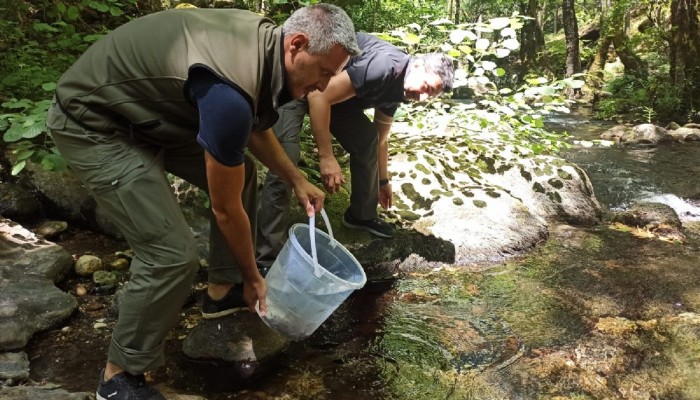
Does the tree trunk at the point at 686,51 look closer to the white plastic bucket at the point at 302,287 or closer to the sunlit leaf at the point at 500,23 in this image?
the sunlit leaf at the point at 500,23

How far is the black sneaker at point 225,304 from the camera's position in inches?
109

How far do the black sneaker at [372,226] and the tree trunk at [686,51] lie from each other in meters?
12.2

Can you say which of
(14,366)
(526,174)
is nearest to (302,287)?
(14,366)

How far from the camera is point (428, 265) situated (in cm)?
400

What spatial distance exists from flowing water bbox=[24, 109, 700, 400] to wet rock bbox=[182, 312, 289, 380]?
83mm

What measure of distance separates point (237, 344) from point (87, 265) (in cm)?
141

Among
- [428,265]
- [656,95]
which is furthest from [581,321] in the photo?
[656,95]

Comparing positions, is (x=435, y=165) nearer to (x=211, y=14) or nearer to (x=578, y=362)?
(x=578, y=362)

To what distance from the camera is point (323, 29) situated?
179 centimetres

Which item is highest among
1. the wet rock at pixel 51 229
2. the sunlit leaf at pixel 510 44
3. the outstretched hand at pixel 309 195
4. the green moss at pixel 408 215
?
the sunlit leaf at pixel 510 44

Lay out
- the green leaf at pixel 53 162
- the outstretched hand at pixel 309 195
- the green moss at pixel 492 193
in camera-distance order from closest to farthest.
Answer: the outstretched hand at pixel 309 195, the green leaf at pixel 53 162, the green moss at pixel 492 193

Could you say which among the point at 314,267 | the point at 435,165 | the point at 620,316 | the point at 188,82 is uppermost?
the point at 188,82

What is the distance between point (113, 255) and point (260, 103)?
2.32 metres

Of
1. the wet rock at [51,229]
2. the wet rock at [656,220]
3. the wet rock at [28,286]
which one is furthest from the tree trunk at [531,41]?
the wet rock at [28,286]
